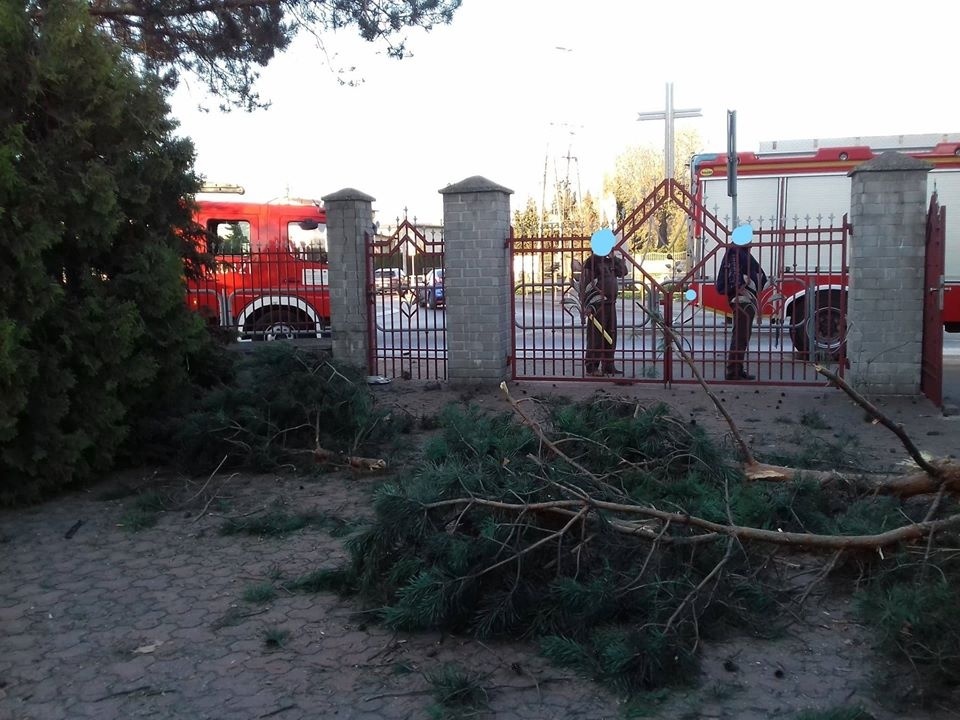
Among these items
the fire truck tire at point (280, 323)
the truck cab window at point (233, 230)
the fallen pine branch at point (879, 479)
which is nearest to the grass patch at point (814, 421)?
the fallen pine branch at point (879, 479)

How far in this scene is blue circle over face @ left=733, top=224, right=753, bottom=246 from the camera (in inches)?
389

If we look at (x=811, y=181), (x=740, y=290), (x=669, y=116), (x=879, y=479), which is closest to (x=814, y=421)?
(x=740, y=290)

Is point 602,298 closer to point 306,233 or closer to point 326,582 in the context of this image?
point 306,233

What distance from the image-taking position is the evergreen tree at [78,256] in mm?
6055

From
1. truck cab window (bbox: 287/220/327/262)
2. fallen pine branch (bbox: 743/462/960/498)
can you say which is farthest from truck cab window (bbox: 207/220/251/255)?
fallen pine branch (bbox: 743/462/960/498)

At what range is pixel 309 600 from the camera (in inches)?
190

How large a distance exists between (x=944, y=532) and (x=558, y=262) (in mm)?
7166

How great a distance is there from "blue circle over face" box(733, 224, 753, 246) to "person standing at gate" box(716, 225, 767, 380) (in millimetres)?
128

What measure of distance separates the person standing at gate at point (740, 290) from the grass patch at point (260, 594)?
699 centimetres

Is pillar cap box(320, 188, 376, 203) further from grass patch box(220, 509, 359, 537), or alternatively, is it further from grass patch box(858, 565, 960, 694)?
grass patch box(858, 565, 960, 694)

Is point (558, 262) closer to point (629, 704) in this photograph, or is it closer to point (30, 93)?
point (30, 93)

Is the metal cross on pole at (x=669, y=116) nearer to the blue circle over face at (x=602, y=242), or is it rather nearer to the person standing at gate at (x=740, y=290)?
the person standing at gate at (x=740, y=290)

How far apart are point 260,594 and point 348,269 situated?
23.0ft

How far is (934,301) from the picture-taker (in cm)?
923
